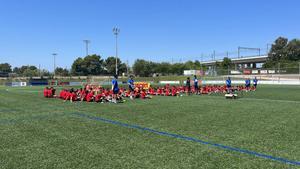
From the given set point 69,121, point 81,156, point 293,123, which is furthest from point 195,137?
point 69,121

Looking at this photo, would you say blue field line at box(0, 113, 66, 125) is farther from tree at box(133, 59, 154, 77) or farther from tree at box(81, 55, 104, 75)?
tree at box(81, 55, 104, 75)

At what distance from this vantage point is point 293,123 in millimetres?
9234

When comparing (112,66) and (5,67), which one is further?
(5,67)

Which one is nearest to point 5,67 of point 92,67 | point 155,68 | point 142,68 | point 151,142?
point 92,67

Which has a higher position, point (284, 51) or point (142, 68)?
point (284, 51)

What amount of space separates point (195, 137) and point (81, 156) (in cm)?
305

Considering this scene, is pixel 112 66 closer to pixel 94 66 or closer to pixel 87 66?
pixel 94 66

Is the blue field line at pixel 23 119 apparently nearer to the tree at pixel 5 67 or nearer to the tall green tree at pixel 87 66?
the tall green tree at pixel 87 66

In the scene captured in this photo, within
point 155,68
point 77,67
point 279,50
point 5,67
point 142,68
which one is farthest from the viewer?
point 5,67

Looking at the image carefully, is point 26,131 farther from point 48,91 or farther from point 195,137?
point 48,91

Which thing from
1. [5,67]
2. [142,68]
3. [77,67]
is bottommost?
[142,68]

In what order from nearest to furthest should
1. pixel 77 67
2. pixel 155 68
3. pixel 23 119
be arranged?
pixel 23 119 < pixel 155 68 < pixel 77 67

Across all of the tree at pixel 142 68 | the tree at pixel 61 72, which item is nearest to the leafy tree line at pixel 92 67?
the tree at pixel 61 72

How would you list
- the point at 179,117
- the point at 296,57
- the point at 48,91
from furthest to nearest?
the point at 296,57, the point at 48,91, the point at 179,117
